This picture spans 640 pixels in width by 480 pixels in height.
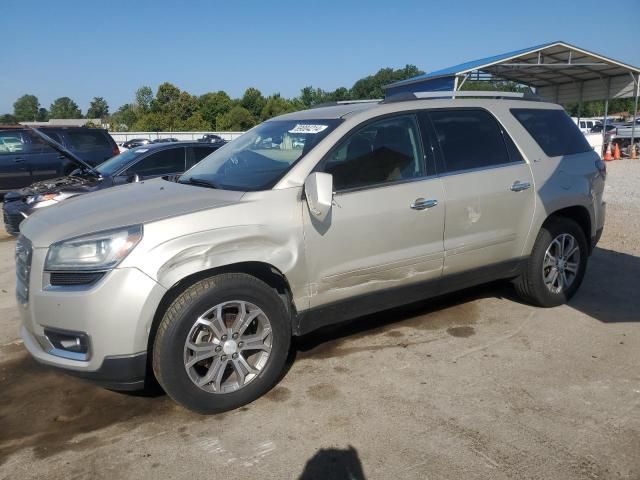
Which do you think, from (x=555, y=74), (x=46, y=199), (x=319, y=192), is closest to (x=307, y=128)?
(x=319, y=192)

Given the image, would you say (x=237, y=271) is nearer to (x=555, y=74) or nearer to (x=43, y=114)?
(x=555, y=74)

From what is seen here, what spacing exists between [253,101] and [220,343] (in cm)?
6865

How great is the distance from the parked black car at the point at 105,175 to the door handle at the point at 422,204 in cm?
430

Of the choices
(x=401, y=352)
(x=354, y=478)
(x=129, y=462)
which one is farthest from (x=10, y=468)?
(x=401, y=352)

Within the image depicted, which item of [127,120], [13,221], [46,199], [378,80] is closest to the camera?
[46,199]

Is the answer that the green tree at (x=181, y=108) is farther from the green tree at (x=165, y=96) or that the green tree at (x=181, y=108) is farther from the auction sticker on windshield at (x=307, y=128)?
the auction sticker on windshield at (x=307, y=128)

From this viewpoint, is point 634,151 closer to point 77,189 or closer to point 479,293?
point 479,293

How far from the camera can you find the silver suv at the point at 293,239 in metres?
3.01

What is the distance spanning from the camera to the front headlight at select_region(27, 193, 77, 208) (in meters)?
7.49

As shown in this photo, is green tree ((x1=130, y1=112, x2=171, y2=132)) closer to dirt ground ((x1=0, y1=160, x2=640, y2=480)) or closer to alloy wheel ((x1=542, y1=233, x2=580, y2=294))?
dirt ground ((x1=0, y1=160, x2=640, y2=480))

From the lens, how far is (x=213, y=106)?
6681cm

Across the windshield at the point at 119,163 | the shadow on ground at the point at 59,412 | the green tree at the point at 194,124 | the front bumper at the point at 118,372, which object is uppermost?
the green tree at the point at 194,124

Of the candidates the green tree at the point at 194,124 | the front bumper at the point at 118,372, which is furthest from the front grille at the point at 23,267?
the green tree at the point at 194,124

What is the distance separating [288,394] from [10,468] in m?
1.60
